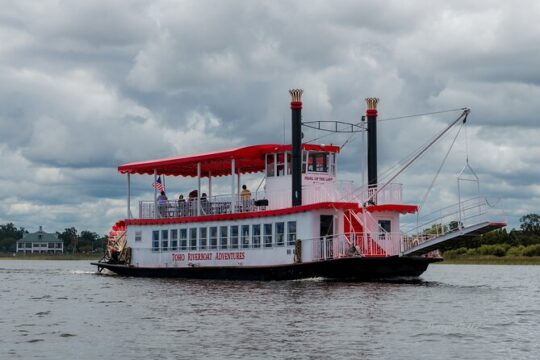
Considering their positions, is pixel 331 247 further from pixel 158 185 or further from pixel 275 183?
pixel 158 185

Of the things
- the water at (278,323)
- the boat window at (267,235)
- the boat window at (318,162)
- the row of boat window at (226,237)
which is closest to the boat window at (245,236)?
the row of boat window at (226,237)

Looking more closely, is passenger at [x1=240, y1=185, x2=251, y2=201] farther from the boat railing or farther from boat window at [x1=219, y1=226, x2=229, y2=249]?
the boat railing

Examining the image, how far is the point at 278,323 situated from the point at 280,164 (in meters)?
18.7

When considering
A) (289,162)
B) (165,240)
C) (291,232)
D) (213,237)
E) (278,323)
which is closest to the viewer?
(278,323)

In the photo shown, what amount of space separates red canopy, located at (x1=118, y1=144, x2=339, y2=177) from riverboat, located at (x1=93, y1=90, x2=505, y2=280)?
6 centimetres

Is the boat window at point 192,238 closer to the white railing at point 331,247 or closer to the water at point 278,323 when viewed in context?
the water at point 278,323

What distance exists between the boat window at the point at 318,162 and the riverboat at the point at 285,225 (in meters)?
0.06

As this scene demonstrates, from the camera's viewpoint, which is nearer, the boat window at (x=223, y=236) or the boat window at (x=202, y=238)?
the boat window at (x=223, y=236)

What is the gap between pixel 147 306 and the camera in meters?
30.0

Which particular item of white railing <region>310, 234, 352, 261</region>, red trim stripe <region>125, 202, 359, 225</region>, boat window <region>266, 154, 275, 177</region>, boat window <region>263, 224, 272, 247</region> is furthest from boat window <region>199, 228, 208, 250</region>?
white railing <region>310, 234, 352, 261</region>

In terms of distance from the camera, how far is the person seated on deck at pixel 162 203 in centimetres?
4853

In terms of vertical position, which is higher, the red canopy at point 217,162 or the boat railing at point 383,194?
the red canopy at point 217,162

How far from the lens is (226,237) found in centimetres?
4306

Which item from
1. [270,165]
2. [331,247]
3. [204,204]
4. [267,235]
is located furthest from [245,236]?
[331,247]
